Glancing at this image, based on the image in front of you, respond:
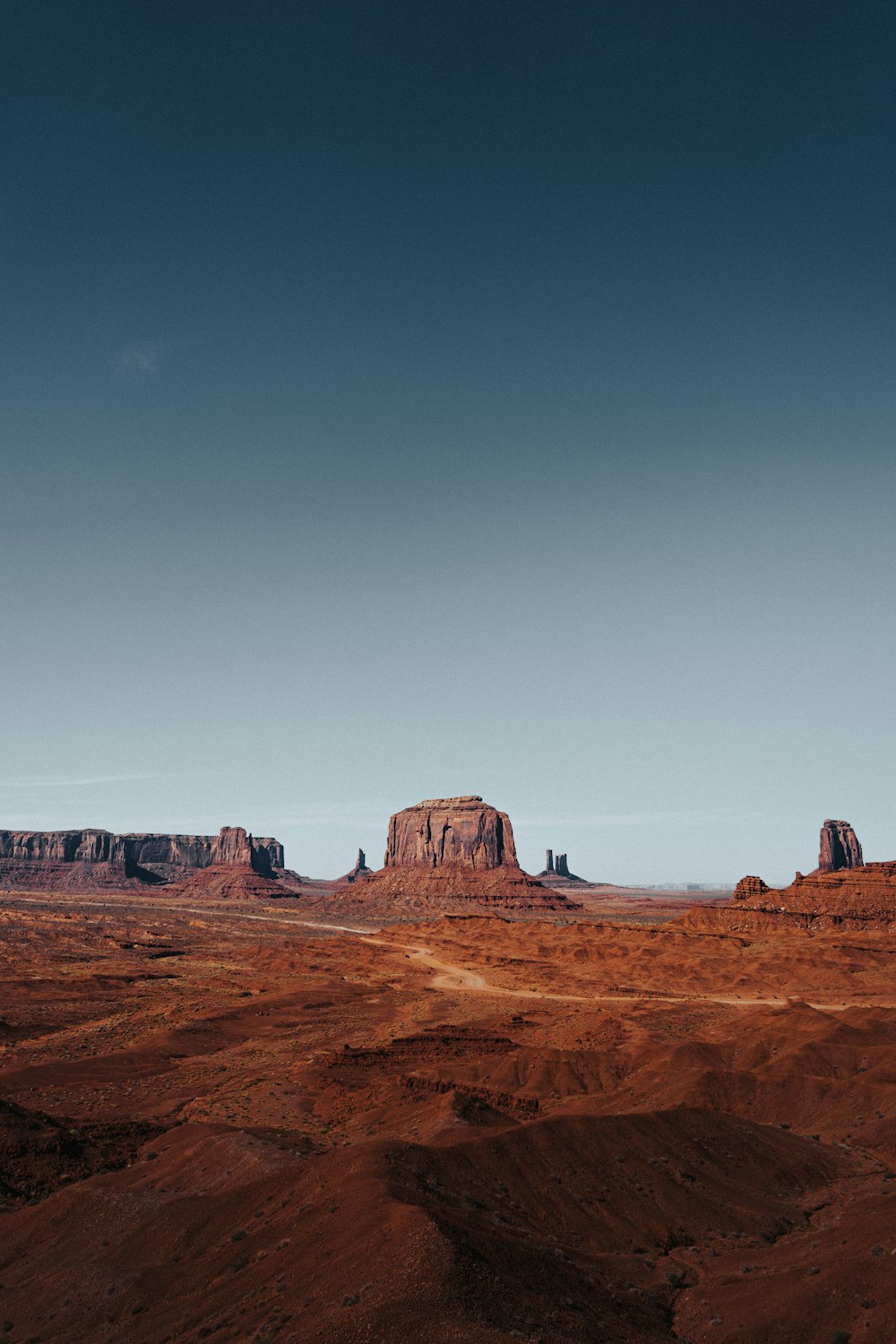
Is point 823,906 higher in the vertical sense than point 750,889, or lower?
lower

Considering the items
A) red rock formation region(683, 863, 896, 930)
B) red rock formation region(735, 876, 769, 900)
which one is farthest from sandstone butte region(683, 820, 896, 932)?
red rock formation region(735, 876, 769, 900)

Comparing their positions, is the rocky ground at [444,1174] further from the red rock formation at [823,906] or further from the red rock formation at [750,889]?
the red rock formation at [750,889]

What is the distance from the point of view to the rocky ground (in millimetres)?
22516

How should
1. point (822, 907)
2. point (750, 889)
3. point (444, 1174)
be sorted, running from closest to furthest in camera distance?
point (444, 1174), point (822, 907), point (750, 889)

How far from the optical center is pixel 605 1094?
50.9 meters

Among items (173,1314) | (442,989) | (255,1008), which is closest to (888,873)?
(442,989)

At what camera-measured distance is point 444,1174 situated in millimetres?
30734

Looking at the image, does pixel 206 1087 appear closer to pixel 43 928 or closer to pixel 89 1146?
pixel 89 1146

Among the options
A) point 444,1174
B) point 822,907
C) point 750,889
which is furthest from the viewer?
point 750,889

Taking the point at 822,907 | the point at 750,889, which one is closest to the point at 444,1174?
the point at 822,907

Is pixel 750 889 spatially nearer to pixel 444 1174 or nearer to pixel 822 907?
pixel 822 907

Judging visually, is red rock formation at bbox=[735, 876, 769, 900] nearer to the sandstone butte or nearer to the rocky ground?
the sandstone butte

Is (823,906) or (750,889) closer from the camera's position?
(823,906)

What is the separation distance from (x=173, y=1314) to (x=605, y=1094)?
108ft
